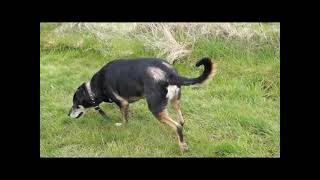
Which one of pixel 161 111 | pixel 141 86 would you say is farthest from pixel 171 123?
pixel 141 86

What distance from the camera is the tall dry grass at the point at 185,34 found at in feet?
29.9

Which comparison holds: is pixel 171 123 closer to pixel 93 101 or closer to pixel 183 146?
pixel 183 146

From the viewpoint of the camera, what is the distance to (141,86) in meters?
6.63

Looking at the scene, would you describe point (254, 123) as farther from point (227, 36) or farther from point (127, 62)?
point (227, 36)

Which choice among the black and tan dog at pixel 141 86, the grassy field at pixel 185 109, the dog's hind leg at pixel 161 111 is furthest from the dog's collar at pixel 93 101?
the dog's hind leg at pixel 161 111

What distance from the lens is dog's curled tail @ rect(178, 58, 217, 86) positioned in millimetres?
6109

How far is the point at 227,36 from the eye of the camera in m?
9.28

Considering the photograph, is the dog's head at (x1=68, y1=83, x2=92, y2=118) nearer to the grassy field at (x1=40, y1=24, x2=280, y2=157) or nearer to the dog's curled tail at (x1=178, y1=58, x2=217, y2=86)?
the grassy field at (x1=40, y1=24, x2=280, y2=157)

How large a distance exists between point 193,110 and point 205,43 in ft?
6.49

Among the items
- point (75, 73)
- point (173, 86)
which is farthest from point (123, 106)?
point (75, 73)

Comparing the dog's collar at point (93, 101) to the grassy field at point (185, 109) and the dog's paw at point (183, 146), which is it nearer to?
the grassy field at point (185, 109)

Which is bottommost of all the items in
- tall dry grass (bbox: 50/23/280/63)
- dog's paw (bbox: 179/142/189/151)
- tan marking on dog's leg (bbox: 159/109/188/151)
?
dog's paw (bbox: 179/142/189/151)

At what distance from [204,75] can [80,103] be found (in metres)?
2.29

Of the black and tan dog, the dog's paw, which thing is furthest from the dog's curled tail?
the dog's paw
